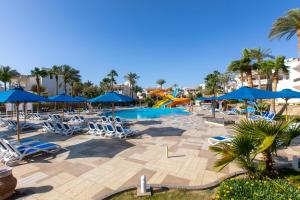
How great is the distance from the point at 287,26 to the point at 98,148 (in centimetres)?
1408

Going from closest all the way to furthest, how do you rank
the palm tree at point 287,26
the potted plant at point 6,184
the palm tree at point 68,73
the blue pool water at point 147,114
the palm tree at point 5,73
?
the potted plant at point 6,184 → the palm tree at point 287,26 → the blue pool water at point 147,114 → the palm tree at point 5,73 → the palm tree at point 68,73

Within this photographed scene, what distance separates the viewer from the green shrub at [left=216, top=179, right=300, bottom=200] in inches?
118

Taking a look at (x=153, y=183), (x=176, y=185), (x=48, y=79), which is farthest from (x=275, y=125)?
(x=48, y=79)

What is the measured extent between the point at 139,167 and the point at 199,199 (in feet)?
7.83

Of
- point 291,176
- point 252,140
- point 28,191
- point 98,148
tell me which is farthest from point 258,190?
point 98,148

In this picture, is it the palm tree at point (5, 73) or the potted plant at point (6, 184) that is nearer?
the potted plant at point (6, 184)

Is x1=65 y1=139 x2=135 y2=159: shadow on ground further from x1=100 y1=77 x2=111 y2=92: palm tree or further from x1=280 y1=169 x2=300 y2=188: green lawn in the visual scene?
x1=100 y1=77 x2=111 y2=92: palm tree

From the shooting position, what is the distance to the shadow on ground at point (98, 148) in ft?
22.7

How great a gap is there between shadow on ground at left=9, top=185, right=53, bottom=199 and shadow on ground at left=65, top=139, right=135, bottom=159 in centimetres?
230

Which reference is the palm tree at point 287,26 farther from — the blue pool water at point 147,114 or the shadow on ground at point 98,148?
the blue pool water at point 147,114

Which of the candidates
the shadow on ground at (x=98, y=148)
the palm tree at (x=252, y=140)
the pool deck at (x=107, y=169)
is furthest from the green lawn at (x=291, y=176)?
the shadow on ground at (x=98, y=148)

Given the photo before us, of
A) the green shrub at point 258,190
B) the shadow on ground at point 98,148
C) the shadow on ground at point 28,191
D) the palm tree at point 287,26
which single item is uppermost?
the palm tree at point 287,26

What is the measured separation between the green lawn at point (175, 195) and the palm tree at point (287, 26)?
12397 mm

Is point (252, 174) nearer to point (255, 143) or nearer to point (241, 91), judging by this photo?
point (255, 143)
